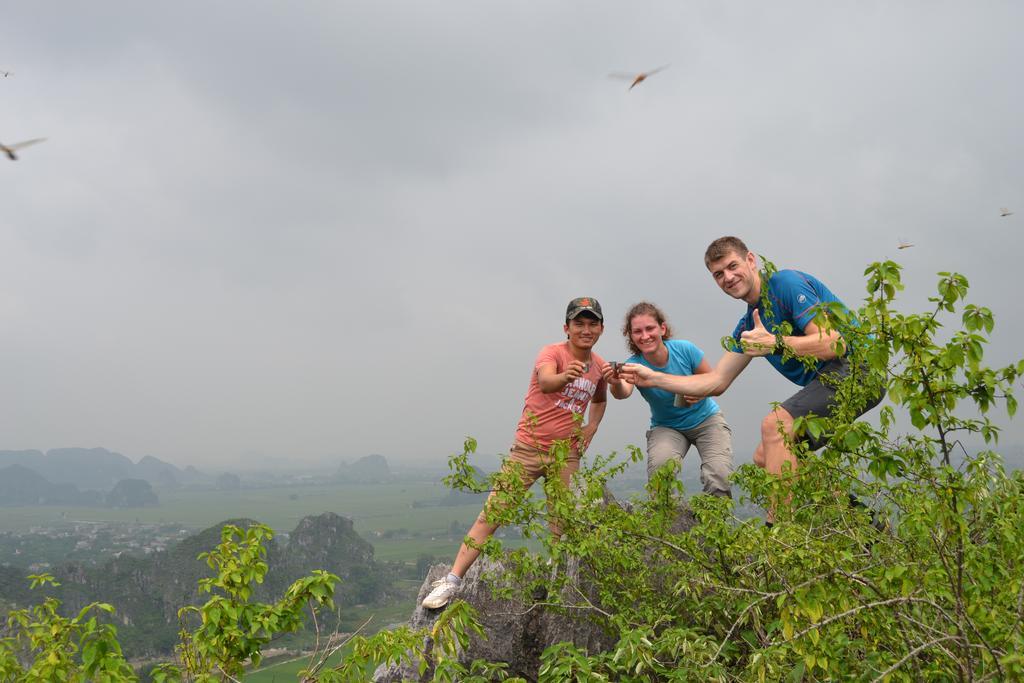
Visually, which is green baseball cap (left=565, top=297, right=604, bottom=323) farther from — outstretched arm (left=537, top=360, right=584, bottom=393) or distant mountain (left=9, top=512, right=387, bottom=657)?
distant mountain (left=9, top=512, right=387, bottom=657)

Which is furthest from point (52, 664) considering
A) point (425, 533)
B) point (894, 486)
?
point (425, 533)

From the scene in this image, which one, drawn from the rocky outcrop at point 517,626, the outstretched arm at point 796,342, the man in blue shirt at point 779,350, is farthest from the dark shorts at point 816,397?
the rocky outcrop at point 517,626

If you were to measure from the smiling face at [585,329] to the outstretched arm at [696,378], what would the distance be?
87 cm

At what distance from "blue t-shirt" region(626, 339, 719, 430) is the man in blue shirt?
102 cm

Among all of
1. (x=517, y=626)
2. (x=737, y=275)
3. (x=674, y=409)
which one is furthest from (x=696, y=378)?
(x=517, y=626)

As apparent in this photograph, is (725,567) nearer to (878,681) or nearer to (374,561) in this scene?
(878,681)

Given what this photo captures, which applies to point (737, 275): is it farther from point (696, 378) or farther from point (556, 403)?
point (556, 403)

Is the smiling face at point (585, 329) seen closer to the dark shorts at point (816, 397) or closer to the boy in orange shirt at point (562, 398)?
the boy in orange shirt at point (562, 398)

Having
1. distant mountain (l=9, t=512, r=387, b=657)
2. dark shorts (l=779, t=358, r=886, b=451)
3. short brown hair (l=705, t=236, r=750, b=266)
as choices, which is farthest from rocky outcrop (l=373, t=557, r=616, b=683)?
distant mountain (l=9, t=512, r=387, b=657)

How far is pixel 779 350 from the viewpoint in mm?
4855

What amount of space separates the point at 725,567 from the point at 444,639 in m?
2.32

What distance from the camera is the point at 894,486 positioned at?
3672 millimetres

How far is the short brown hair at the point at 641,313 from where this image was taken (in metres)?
7.22

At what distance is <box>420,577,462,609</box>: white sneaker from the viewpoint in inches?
289
